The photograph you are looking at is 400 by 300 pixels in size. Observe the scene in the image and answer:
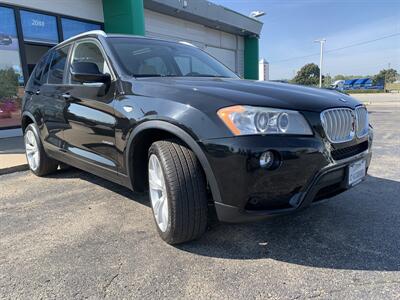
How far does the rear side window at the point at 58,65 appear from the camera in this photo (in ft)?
13.2

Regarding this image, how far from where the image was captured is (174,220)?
7.97 feet

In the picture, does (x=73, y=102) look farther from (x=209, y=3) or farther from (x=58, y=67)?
(x=209, y=3)

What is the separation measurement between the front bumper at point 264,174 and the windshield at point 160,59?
51.0 inches

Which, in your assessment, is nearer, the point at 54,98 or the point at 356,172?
the point at 356,172

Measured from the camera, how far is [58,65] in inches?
166

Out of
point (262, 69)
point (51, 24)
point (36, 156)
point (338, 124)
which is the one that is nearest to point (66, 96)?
point (36, 156)

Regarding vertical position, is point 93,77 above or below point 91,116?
above

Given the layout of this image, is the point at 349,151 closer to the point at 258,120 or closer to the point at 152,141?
the point at 258,120

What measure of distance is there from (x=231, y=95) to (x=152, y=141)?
864 millimetres

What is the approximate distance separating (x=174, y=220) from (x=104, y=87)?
138cm

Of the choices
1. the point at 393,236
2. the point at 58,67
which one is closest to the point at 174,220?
the point at 393,236

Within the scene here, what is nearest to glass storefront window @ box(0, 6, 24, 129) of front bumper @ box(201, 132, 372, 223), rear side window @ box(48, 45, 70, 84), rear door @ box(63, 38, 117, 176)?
rear side window @ box(48, 45, 70, 84)

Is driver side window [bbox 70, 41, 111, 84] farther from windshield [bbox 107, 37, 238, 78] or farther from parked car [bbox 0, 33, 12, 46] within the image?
parked car [bbox 0, 33, 12, 46]

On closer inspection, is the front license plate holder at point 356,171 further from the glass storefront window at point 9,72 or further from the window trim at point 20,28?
the window trim at point 20,28
